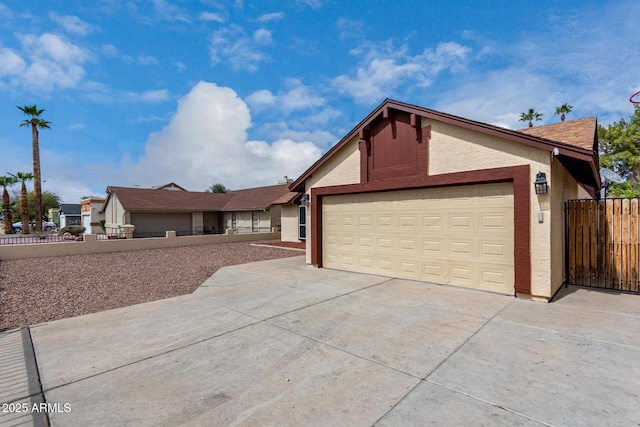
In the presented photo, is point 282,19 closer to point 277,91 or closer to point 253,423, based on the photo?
point 277,91

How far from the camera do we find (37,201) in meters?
28.9

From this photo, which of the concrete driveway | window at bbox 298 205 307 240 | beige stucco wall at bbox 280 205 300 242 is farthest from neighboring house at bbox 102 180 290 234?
the concrete driveway

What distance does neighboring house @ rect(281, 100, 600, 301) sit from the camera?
20.5ft

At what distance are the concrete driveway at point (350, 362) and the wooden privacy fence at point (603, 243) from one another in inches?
35.7

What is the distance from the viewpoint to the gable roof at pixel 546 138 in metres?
5.91

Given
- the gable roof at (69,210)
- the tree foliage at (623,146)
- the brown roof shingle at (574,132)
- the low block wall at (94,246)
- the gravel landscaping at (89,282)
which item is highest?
the tree foliage at (623,146)

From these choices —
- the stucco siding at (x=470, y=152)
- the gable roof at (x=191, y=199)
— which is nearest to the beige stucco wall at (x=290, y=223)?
the gable roof at (x=191, y=199)

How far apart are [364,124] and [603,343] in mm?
7042

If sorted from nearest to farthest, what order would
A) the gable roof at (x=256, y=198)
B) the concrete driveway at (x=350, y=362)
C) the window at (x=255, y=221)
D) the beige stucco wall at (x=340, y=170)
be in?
the concrete driveway at (x=350, y=362) → the beige stucco wall at (x=340, y=170) → the gable roof at (x=256, y=198) → the window at (x=255, y=221)

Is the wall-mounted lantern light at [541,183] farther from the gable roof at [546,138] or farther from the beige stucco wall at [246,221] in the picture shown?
the beige stucco wall at [246,221]

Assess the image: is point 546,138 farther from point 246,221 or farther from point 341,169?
point 246,221

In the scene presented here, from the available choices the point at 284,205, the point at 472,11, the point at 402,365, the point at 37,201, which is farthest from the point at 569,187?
the point at 37,201

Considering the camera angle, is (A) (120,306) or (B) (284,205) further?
(B) (284,205)

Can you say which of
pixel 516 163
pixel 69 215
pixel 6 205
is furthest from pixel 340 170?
pixel 69 215
